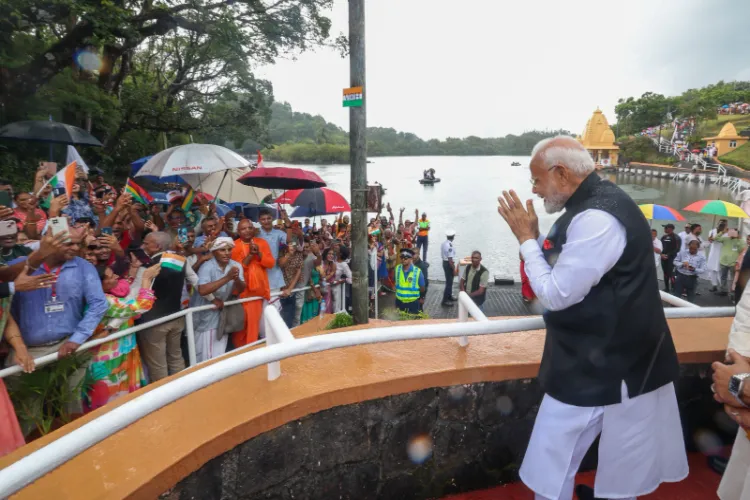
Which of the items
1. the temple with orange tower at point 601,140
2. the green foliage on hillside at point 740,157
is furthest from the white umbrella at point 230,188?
the temple with orange tower at point 601,140

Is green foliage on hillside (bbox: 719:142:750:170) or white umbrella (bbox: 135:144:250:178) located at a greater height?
green foliage on hillside (bbox: 719:142:750:170)

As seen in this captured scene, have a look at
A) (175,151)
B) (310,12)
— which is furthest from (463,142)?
(175,151)

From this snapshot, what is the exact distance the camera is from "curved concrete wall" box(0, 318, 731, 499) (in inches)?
45.1

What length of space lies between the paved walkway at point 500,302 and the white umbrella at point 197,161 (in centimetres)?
391

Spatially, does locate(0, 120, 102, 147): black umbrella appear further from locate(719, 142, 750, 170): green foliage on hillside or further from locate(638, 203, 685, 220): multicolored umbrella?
locate(719, 142, 750, 170): green foliage on hillside

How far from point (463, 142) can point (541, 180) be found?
12827 centimetres

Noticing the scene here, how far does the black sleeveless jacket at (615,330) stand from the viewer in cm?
141

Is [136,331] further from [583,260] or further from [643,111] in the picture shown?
[643,111]

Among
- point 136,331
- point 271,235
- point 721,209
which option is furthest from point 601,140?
point 136,331

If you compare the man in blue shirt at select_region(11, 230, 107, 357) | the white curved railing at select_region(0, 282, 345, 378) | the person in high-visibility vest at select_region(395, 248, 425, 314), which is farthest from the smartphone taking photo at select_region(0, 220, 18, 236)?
the person in high-visibility vest at select_region(395, 248, 425, 314)

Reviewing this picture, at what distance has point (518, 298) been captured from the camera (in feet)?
36.3

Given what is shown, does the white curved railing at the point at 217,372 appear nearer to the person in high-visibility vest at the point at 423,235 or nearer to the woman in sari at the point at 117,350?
the woman in sari at the point at 117,350

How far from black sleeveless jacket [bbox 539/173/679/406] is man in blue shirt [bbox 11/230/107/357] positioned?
2785 mm

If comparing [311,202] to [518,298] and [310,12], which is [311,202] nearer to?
[518,298]
